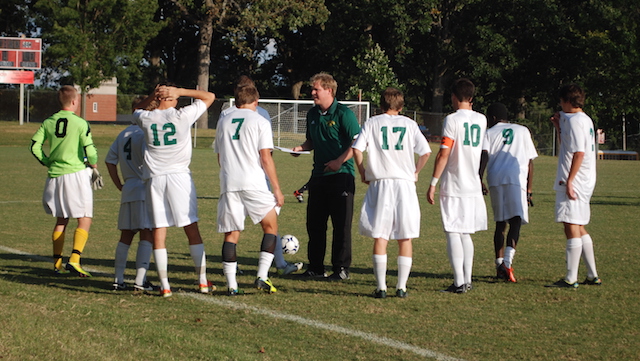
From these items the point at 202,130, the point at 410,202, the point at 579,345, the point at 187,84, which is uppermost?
the point at 187,84

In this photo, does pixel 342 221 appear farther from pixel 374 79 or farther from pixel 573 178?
pixel 374 79

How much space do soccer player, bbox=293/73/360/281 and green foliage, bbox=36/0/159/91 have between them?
42.6m

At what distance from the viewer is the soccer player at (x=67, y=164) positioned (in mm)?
8156

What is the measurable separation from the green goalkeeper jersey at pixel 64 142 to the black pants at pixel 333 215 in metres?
2.41

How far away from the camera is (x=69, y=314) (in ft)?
20.0

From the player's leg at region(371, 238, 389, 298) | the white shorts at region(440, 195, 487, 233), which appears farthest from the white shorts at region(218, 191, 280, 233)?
the white shorts at region(440, 195, 487, 233)

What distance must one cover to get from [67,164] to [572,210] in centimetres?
522

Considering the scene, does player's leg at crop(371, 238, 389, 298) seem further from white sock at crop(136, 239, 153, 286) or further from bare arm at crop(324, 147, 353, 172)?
white sock at crop(136, 239, 153, 286)

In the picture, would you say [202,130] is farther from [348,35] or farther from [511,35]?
[511,35]

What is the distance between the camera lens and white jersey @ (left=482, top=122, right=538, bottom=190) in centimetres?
830

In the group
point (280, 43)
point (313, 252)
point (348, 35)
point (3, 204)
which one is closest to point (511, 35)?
point (348, 35)

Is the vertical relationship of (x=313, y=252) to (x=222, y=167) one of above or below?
below

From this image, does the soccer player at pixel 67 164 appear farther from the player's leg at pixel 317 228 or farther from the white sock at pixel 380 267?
the white sock at pixel 380 267

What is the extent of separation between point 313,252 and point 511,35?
54.4 m
